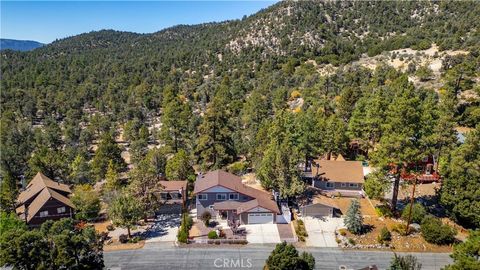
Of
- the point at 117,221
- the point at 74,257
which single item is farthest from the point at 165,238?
the point at 74,257

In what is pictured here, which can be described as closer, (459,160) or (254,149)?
(459,160)

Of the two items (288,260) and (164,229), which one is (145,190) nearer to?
(164,229)

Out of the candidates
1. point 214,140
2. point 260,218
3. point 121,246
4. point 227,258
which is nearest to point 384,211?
point 260,218

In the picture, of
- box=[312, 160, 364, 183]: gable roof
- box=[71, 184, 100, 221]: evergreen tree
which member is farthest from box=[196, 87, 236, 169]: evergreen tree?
box=[71, 184, 100, 221]: evergreen tree

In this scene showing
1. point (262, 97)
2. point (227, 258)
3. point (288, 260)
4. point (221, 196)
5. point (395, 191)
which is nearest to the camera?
→ point (288, 260)

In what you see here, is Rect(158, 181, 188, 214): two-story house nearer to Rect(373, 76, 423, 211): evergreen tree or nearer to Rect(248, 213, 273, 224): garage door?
Rect(248, 213, 273, 224): garage door

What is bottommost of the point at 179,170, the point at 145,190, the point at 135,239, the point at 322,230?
the point at 135,239

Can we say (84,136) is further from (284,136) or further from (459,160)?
(459,160)
